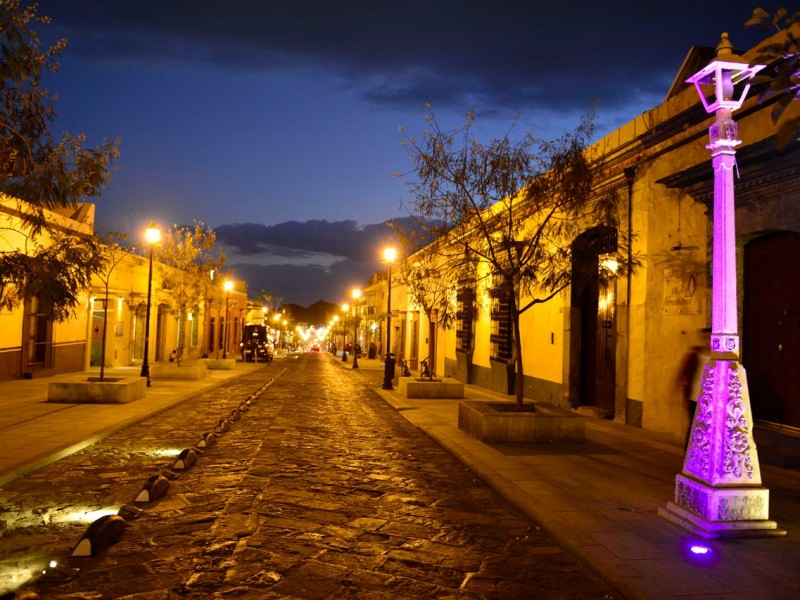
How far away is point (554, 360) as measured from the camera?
18.4 meters

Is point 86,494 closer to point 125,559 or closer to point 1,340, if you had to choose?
point 125,559

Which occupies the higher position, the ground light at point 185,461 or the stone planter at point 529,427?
the stone planter at point 529,427

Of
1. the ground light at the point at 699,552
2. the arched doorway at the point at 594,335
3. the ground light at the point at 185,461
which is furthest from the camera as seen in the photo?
the arched doorway at the point at 594,335

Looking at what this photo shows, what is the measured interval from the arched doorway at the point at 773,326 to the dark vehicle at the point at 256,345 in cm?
3696

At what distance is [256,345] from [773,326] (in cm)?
3811

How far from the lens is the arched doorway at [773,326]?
32.9 feet

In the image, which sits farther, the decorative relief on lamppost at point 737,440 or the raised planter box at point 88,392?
the raised planter box at point 88,392

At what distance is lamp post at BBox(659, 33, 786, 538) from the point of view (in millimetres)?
6227

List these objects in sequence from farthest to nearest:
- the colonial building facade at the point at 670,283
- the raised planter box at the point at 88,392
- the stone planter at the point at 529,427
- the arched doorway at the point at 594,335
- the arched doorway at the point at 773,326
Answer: the raised planter box at the point at 88,392, the arched doorway at the point at 594,335, the stone planter at the point at 529,427, the colonial building facade at the point at 670,283, the arched doorway at the point at 773,326

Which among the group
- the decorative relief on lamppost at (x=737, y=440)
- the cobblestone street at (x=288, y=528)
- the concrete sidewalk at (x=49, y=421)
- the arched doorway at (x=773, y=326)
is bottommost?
the cobblestone street at (x=288, y=528)

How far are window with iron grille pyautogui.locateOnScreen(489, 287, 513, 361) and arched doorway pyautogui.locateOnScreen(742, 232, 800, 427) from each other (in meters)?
9.91

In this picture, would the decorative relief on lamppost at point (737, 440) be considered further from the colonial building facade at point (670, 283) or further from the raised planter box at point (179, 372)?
the raised planter box at point (179, 372)

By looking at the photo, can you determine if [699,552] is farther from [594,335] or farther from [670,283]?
[594,335]

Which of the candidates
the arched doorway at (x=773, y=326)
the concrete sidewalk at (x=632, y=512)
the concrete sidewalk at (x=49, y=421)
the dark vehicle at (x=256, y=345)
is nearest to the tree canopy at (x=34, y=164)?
the concrete sidewalk at (x=49, y=421)
